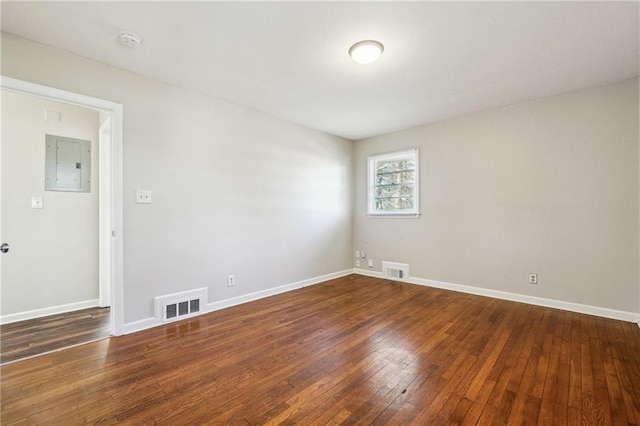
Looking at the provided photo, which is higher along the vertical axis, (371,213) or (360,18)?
(360,18)

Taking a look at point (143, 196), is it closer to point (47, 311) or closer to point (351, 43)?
point (47, 311)

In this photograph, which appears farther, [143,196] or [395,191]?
[395,191]

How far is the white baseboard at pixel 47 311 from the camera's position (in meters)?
2.94

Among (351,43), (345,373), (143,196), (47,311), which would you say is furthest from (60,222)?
(351,43)

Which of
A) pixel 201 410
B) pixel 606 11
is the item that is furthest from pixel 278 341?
pixel 606 11

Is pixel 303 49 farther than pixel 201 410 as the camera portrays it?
Yes

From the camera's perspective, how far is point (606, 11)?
1949 millimetres

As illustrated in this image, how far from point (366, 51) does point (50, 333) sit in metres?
3.96

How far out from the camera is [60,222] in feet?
10.8

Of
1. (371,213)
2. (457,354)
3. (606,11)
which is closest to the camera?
(606,11)

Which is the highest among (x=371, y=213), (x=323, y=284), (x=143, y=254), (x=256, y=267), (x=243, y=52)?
(x=243, y=52)

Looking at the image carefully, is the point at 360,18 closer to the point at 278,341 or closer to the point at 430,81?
the point at 430,81

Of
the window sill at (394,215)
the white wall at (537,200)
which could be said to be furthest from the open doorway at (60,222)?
the white wall at (537,200)

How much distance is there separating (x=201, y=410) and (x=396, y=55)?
3054 mm
